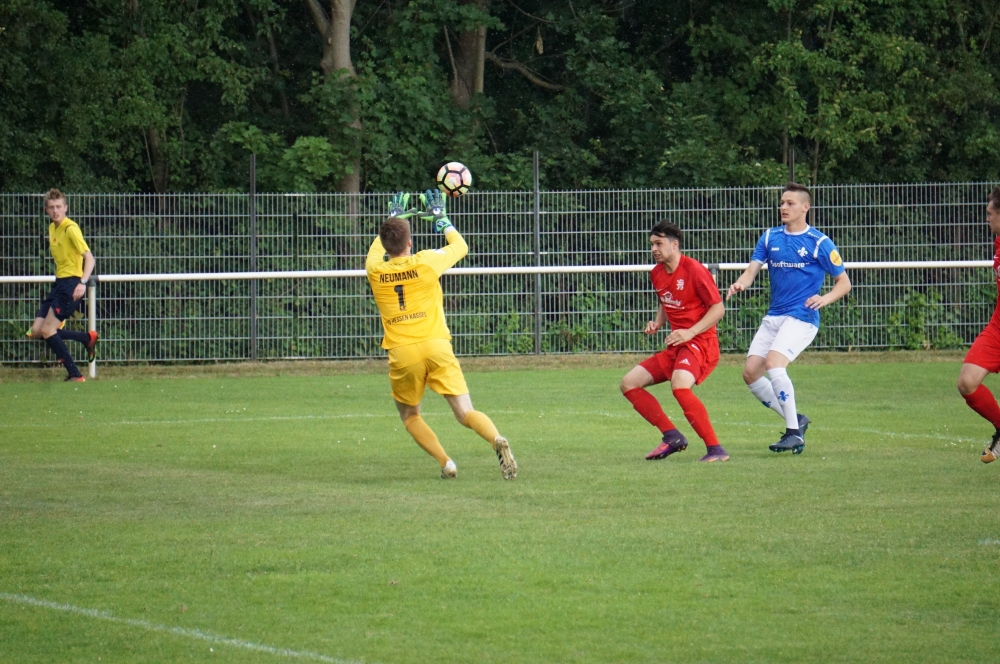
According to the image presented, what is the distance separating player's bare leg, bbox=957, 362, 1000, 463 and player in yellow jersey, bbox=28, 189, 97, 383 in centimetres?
1075

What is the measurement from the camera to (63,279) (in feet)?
56.7

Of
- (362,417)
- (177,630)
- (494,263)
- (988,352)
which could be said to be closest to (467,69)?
(494,263)

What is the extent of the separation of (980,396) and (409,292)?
13.2 feet

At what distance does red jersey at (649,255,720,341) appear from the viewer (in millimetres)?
10719

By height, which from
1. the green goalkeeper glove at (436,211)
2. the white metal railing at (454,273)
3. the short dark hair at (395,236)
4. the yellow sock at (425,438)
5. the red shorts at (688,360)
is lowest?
the yellow sock at (425,438)

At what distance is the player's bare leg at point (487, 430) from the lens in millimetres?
9268

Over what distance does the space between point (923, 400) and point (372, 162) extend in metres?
11.9

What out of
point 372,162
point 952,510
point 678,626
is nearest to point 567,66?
point 372,162

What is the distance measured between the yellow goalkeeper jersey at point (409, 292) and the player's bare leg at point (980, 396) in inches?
141

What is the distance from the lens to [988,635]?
17.8 ft

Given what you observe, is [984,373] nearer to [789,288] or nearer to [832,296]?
[832,296]

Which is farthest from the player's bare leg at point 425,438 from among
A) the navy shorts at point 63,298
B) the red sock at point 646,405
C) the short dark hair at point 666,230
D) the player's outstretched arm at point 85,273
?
the navy shorts at point 63,298

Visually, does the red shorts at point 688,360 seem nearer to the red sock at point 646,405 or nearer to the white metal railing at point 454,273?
the red sock at point 646,405

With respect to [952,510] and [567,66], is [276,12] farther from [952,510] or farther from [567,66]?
[952,510]
